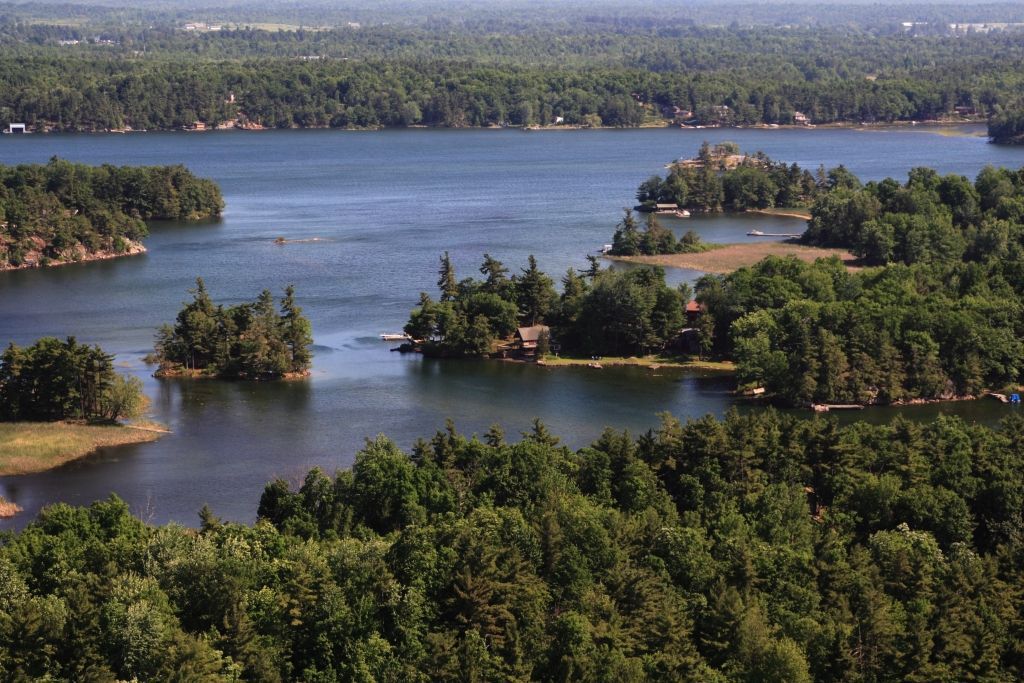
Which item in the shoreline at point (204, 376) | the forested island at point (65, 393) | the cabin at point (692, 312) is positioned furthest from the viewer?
the cabin at point (692, 312)

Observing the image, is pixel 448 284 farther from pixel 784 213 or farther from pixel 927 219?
pixel 784 213

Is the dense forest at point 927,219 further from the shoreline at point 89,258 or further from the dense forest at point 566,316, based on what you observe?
the shoreline at point 89,258

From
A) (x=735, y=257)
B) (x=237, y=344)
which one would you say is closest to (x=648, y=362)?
(x=237, y=344)

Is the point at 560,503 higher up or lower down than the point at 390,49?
lower down

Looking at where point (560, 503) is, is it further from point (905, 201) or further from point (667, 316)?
point (905, 201)

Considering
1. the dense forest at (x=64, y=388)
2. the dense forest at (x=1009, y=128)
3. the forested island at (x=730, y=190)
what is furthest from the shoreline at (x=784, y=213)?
the dense forest at (x=64, y=388)

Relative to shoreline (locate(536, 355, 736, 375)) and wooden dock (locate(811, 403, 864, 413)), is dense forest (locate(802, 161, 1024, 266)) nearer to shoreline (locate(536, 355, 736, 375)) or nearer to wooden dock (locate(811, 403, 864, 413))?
shoreline (locate(536, 355, 736, 375))

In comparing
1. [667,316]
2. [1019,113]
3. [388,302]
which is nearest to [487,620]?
[667,316]
